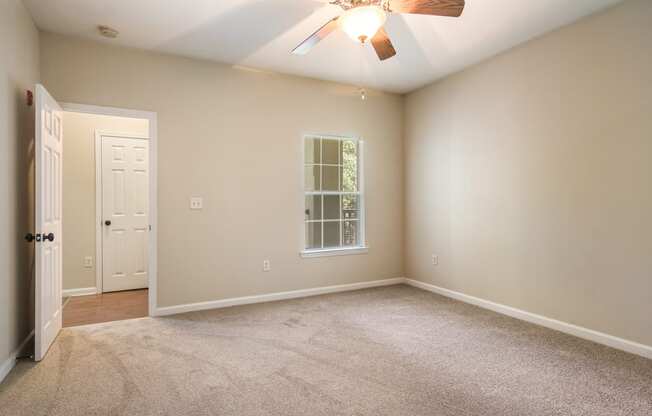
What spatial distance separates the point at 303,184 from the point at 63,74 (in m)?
2.60

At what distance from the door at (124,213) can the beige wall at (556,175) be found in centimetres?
402

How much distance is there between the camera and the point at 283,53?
374cm

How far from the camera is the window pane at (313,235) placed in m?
4.62

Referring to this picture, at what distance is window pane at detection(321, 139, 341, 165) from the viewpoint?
474cm

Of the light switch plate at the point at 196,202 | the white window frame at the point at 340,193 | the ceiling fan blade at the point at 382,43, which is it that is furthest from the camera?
the white window frame at the point at 340,193

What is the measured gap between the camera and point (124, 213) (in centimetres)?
504

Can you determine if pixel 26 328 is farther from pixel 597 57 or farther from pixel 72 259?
pixel 597 57

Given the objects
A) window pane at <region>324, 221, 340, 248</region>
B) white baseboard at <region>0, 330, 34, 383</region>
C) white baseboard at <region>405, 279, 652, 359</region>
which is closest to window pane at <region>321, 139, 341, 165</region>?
window pane at <region>324, 221, 340, 248</region>

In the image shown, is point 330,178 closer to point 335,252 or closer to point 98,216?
point 335,252

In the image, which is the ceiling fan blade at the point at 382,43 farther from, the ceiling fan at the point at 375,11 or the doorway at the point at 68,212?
the doorway at the point at 68,212

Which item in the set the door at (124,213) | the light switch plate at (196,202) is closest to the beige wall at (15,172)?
the light switch plate at (196,202)

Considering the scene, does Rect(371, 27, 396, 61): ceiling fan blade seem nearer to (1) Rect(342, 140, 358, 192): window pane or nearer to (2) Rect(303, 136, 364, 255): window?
(2) Rect(303, 136, 364, 255): window

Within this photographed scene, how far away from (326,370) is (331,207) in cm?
257

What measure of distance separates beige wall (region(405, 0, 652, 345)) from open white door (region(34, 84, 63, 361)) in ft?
13.1
